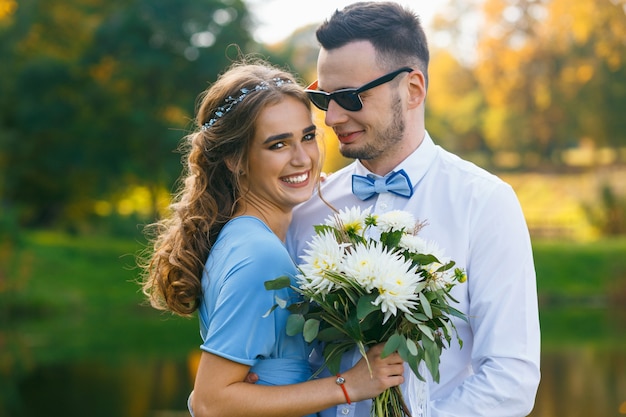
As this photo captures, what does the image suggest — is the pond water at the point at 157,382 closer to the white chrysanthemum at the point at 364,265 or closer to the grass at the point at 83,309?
the grass at the point at 83,309

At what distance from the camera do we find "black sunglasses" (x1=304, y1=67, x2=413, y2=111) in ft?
13.0

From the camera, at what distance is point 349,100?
3.98 m

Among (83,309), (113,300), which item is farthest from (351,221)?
(113,300)

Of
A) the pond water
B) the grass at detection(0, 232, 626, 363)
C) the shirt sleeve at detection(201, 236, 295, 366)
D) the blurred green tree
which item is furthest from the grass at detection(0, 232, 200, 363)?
the shirt sleeve at detection(201, 236, 295, 366)

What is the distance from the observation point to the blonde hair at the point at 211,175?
150 inches

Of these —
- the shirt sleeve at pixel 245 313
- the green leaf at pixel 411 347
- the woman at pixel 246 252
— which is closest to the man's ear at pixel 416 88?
the woman at pixel 246 252

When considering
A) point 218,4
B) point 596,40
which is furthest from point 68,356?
point 596,40

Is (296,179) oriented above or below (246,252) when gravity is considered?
above

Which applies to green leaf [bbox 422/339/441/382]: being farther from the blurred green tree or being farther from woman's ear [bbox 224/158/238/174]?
the blurred green tree

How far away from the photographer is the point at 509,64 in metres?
41.6

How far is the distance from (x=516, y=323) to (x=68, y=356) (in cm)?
1487

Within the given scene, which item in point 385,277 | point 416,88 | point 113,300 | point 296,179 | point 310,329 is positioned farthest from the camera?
point 113,300

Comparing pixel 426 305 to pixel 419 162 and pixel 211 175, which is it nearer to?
pixel 419 162

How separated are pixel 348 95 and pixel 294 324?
1.11 m
